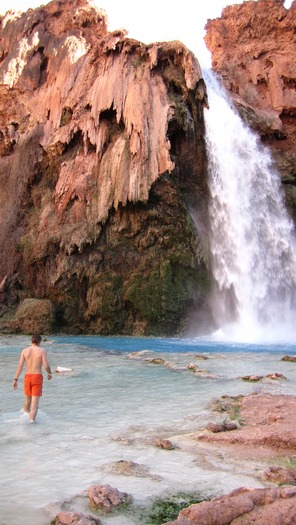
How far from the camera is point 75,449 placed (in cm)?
542

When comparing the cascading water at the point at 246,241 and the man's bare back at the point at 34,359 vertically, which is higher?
the cascading water at the point at 246,241

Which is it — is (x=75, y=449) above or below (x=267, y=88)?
below

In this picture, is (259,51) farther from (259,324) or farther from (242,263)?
(259,324)

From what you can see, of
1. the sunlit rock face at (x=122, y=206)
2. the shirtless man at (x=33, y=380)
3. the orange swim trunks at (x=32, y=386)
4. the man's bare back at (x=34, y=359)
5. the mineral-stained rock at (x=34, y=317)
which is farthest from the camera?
the sunlit rock face at (x=122, y=206)

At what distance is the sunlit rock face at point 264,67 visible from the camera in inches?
1199

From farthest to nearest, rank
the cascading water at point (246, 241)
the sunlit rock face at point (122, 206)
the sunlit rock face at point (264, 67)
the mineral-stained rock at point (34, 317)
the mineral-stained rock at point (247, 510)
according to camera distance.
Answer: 1. the sunlit rock face at point (264, 67)
2. the cascading water at point (246, 241)
3. the sunlit rock face at point (122, 206)
4. the mineral-stained rock at point (34, 317)
5. the mineral-stained rock at point (247, 510)

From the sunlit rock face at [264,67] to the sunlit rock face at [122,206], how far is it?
21.5 ft

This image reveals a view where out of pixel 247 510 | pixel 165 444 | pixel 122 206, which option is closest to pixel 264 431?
pixel 165 444

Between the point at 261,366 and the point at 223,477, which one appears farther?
the point at 261,366

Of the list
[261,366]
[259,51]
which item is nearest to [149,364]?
[261,366]

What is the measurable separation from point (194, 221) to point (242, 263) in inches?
135

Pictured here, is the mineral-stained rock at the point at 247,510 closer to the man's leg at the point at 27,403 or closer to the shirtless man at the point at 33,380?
the shirtless man at the point at 33,380

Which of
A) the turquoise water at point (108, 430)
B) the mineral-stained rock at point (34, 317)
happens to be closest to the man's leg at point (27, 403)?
the turquoise water at point (108, 430)

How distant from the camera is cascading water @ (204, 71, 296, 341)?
2542 centimetres
